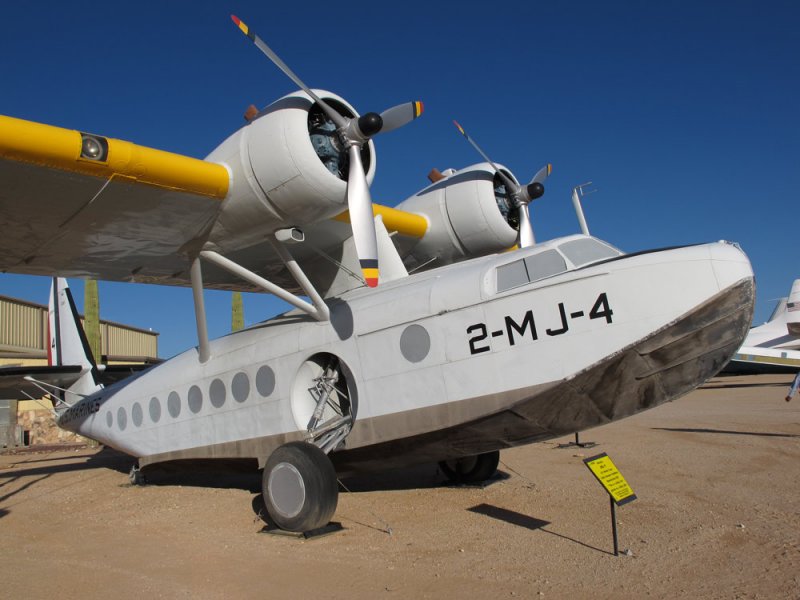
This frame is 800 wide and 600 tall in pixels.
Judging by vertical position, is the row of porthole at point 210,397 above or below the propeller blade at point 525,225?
below

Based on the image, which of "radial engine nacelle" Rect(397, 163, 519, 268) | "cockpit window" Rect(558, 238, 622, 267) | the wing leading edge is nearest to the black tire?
the wing leading edge

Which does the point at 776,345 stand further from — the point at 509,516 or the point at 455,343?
the point at 455,343

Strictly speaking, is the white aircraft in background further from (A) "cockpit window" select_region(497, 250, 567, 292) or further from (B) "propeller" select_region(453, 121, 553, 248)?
(A) "cockpit window" select_region(497, 250, 567, 292)

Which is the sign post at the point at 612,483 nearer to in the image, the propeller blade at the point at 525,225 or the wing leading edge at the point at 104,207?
the wing leading edge at the point at 104,207

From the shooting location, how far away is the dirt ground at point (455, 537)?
466cm

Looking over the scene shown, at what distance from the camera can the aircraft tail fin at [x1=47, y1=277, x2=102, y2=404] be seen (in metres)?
13.7

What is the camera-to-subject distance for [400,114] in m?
7.54

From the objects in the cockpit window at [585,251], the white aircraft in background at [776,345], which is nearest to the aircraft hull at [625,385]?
the cockpit window at [585,251]

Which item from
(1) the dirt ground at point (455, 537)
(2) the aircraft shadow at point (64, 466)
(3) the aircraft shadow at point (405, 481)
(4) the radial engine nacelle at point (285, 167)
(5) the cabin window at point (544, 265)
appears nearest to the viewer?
(1) the dirt ground at point (455, 537)

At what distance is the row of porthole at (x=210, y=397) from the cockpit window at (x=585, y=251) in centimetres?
426

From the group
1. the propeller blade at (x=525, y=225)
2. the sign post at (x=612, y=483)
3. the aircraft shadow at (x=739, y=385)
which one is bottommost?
the aircraft shadow at (x=739, y=385)

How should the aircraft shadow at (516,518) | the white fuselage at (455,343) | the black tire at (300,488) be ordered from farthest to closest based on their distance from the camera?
the black tire at (300,488)
the aircraft shadow at (516,518)
the white fuselage at (455,343)

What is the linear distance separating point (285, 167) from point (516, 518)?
4862 mm

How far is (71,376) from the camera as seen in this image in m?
13.7
